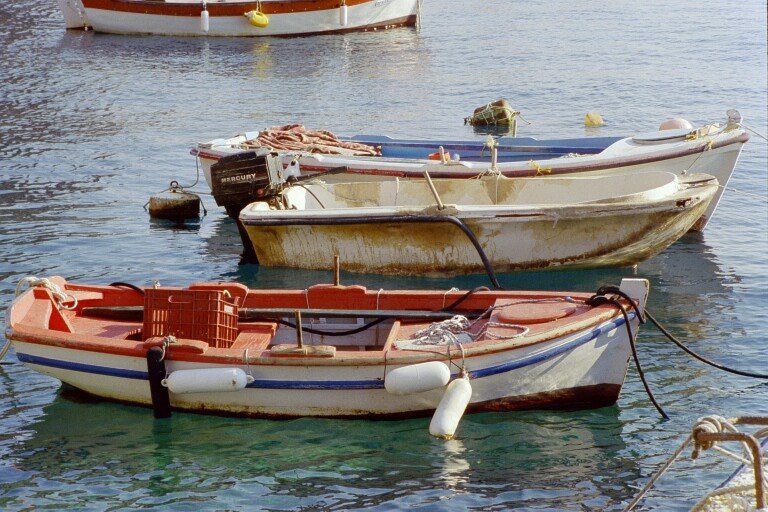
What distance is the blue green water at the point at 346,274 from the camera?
7.88m

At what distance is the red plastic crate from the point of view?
8.87 m

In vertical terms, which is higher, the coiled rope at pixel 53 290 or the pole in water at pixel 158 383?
the coiled rope at pixel 53 290

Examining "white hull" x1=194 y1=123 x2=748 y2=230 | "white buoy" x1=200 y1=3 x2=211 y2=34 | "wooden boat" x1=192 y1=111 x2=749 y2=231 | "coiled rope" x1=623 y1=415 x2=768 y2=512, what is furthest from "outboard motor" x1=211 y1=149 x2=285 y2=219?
"white buoy" x1=200 y1=3 x2=211 y2=34

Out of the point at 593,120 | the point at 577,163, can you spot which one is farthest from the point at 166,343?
the point at 593,120

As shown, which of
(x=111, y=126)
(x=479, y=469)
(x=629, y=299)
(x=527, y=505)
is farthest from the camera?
(x=111, y=126)

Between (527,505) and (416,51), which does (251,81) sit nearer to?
(416,51)

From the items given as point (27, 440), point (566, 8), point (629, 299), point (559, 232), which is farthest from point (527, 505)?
point (566, 8)

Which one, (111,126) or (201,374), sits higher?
(111,126)

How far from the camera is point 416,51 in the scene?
98.4 ft

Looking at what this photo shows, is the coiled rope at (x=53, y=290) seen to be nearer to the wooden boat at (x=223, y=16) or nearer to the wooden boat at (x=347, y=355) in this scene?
the wooden boat at (x=347, y=355)

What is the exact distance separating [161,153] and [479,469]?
12.3m

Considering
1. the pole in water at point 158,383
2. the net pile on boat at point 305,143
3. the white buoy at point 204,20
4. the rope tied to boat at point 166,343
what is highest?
the white buoy at point 204,20

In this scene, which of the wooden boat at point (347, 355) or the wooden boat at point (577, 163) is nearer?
the wooden boat at point (347, 355)

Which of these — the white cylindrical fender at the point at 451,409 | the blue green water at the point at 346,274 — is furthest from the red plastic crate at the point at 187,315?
the white cylindrical fender at the point at 451,409
